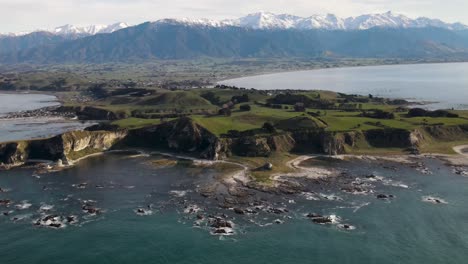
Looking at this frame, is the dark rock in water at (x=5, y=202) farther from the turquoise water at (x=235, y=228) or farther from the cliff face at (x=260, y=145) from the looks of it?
the cliff face at (x=260, y=145)

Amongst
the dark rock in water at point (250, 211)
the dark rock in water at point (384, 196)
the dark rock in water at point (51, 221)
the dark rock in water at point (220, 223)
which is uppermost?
the dark rock in water at point (384, 196)

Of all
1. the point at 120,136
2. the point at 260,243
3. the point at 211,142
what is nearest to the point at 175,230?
the point at 260,243

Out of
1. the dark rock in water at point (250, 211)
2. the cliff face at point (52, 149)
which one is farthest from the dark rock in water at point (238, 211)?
the cliff face at point (52, 149)

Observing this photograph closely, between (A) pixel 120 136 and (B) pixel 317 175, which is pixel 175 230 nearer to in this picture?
(B) pixel 317 175

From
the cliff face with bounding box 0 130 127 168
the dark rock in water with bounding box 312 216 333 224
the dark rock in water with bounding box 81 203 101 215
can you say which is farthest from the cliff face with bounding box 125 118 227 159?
the dark rock in water with bounding box 312 216 333 224

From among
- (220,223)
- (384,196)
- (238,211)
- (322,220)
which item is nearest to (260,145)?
(384,196)

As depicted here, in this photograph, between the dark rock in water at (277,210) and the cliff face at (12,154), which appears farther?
the cliff face at (12,154)

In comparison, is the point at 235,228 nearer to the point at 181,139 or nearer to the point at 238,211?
the point at 238,211
